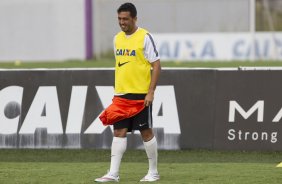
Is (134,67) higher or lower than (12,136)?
higher

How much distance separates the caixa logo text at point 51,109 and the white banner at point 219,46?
1633 centimetres

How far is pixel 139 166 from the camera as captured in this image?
41.9 feet

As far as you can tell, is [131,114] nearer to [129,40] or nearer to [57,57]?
[129,40]

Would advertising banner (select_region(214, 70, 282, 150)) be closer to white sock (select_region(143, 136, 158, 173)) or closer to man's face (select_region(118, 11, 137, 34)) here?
white sock (select_region(143, 136, 158, 173))

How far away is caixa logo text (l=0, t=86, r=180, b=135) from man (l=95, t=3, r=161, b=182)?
355cm

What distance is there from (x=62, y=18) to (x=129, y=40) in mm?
24444

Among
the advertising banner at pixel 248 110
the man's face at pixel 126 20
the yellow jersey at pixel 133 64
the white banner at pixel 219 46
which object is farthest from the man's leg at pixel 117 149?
the white banner at pixel 219 46

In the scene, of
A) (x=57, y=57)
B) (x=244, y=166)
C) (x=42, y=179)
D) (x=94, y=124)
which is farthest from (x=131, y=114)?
(x=57, y=57)

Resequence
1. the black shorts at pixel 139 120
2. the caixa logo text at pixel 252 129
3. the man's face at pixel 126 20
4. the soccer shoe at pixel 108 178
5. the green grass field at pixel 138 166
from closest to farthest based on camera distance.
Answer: the man's face at pixel 126 20
the soccer shoe at pixel 108 178
the black shorts at pixel 139 120
the green grass field at pixel 138 166
the caixa logo text at pixel 252 129

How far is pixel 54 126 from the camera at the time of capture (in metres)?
14.6

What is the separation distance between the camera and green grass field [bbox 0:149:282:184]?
11.1 meters

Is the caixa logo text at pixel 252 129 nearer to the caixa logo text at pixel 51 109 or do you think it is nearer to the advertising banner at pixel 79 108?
the advertising banner at pixel 79 108

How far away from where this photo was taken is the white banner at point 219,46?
30.9m

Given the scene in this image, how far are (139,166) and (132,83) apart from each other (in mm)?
2147
